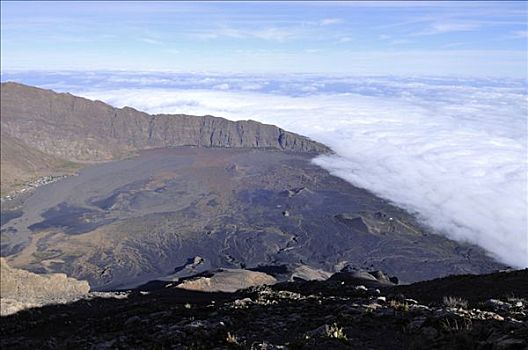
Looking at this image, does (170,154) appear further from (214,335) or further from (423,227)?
(214,335)

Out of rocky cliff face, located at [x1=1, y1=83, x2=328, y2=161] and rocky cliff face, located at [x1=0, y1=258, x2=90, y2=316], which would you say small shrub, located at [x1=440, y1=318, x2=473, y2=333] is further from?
rocky cliff face, located at [x1=1, y1=83, x2=328, y2=161]

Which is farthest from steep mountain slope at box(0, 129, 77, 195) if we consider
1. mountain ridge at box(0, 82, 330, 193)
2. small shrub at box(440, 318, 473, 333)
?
small shrub at box(440, 318, 473, 333)

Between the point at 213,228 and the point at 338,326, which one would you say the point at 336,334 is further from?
the point at 213,228

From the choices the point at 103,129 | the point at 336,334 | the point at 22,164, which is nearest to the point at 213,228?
the point at 22,164

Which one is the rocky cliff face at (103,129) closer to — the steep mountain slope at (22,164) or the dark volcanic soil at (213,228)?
the steep mountain slope at (22,164)

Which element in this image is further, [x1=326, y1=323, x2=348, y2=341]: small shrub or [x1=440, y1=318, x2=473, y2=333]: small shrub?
[x1=326, y1=323, x2=348, y2=341]: small shrub

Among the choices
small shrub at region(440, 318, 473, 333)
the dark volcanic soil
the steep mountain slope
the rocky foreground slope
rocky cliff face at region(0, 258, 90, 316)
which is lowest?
the dark volcanic soil

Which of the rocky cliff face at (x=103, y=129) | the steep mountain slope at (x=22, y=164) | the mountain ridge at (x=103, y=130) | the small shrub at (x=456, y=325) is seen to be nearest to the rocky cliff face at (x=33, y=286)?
the small shrub at (x=456, y=325)

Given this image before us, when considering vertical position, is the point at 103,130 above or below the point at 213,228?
above
